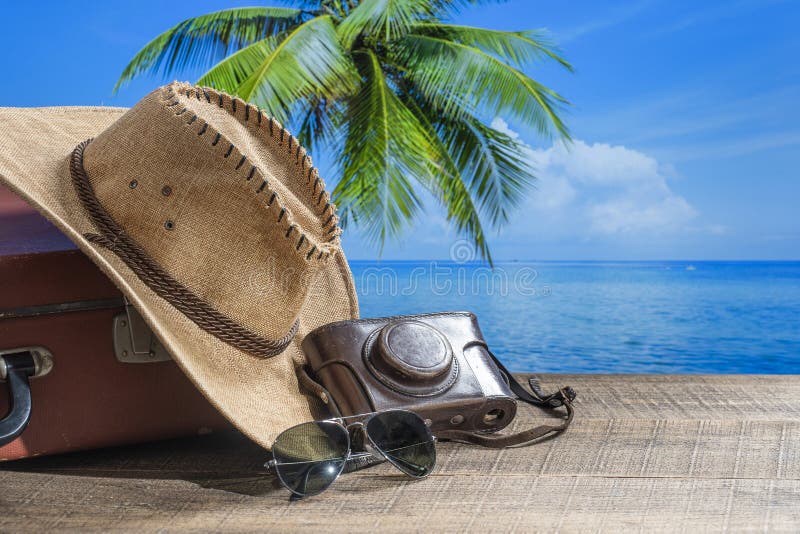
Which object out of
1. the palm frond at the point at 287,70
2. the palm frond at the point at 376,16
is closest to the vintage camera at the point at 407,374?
the palm frond at the point at 287,70

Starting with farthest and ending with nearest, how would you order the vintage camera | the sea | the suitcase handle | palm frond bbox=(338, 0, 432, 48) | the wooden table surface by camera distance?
the sea → palm frond bbox=(338, 0, 432, 48) → the vintage camera → the suitcase handle → the wooden table surface

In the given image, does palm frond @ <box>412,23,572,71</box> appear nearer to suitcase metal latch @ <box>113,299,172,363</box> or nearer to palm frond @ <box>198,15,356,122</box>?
palm frond @ <box>198,15,356,122</box>

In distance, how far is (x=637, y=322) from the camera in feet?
58.1

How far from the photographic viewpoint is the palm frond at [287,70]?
477 cm

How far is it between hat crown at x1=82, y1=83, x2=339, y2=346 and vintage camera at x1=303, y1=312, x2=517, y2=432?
96mm

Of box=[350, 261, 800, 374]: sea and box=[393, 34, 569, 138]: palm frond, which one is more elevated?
box=[393, 34, 569, 138]: palm frond

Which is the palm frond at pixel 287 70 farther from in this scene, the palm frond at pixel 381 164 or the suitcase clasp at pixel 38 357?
the suitcase clasp at pixel 38 357

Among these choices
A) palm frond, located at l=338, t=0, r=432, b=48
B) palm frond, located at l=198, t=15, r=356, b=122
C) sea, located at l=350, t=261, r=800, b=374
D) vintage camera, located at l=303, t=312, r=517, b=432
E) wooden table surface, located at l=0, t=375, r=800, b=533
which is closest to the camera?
wooden table surface, located at l=0, t=375, r=800, b=533

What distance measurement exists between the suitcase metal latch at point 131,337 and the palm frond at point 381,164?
4.05 m

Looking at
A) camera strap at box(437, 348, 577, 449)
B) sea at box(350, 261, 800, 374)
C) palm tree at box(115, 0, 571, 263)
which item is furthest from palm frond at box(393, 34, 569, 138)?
camera strap at box(437, 348, 577, 449)

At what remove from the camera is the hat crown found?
34.8 inches

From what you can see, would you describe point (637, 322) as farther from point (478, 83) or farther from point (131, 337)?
point (131, 337)

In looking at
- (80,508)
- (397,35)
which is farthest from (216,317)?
(397,35)

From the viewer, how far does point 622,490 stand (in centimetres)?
81
